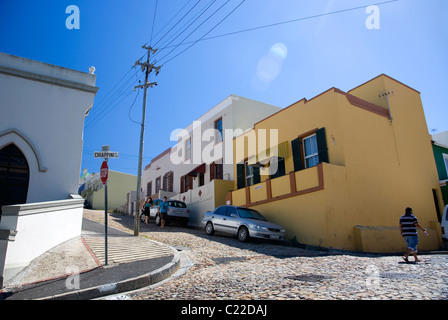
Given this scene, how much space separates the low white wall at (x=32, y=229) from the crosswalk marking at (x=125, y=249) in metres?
0.92

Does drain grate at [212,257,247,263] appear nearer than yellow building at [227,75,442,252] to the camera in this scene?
Yes

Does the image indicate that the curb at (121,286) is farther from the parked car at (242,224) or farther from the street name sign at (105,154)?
the parked car at (242,224)

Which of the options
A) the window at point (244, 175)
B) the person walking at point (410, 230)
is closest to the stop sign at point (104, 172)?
the person walking at point (410, 230)

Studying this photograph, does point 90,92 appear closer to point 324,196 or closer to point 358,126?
point 324,196

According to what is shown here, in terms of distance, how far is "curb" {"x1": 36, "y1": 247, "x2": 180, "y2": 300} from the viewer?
208 inches

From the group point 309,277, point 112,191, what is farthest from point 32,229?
point 112,191

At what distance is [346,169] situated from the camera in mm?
13234

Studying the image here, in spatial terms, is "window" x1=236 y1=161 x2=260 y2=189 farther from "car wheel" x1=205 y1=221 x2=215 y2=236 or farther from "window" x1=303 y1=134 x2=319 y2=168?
"car wheel" x1=205 y1=221 x2=215 y2=236

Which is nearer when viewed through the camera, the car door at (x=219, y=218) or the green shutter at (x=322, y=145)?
the green shutter at (x=322, y=145)

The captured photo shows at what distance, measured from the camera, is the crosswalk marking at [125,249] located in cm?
820

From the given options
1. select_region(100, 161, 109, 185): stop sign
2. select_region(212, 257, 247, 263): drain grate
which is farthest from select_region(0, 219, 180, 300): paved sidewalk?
select_region(100, 161, 109, 185): stop sign

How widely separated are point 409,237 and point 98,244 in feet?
30.2

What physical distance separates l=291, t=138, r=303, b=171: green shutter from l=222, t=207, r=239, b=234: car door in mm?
3700
